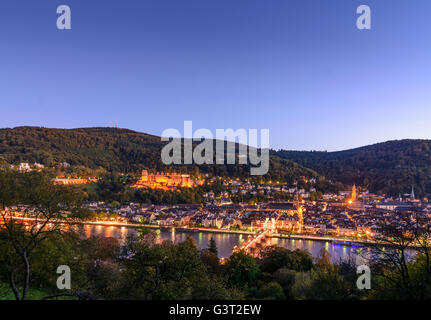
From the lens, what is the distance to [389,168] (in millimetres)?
43125

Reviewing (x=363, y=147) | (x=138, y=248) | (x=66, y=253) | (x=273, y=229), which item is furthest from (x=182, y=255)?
(x=363, y=147)

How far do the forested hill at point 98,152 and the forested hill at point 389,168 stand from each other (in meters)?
5.95

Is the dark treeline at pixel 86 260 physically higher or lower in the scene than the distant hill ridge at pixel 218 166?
lower

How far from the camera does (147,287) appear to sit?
12.9 feet

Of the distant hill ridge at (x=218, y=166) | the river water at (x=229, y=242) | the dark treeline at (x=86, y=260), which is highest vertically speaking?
the distant hill ridge at (x=218, y=166)

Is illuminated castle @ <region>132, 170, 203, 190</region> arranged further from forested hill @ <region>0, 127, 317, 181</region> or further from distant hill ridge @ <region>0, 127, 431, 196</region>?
distant hill ridge @ <region>0, 127, 431, 196</region>

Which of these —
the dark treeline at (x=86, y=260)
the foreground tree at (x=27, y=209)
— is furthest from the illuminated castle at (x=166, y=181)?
the foreground tree at (x=27, y=209)

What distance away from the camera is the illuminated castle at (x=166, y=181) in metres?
44.2

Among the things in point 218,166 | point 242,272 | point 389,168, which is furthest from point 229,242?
point 389,168

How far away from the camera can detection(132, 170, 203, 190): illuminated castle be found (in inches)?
1741

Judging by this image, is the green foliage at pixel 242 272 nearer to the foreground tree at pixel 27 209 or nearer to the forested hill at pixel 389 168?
the foreground tree at pixel 27 209
